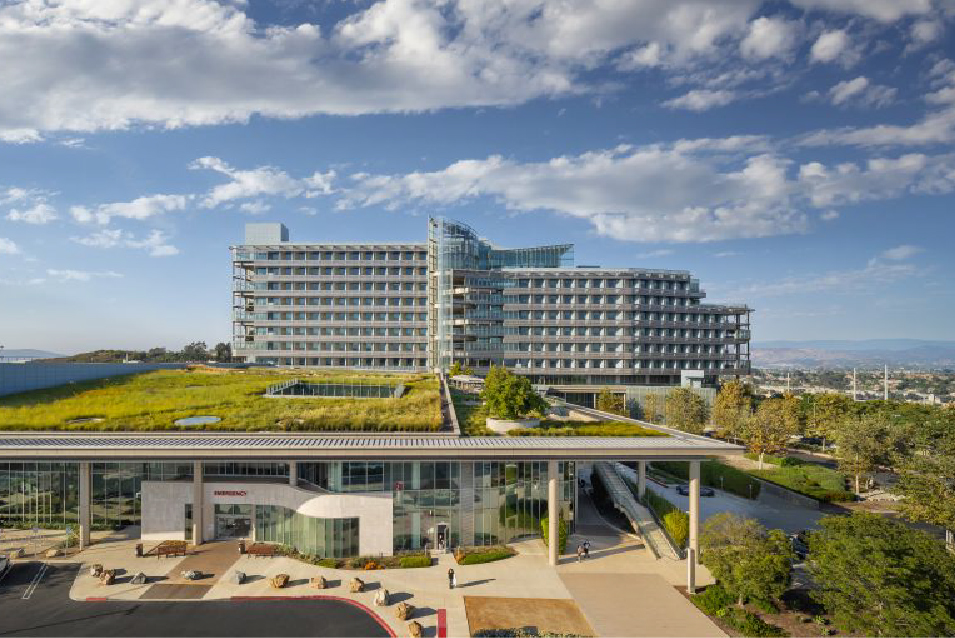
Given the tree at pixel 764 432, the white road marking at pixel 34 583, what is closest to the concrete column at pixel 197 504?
the white road marking at pixel 34 583

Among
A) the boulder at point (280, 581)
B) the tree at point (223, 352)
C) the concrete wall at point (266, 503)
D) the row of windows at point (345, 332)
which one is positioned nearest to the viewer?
the boulder at point (280, 581)

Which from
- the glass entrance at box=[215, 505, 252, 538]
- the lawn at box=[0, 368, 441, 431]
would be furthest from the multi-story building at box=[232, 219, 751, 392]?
the glass entrance at box=[215, 505, 252, 538]

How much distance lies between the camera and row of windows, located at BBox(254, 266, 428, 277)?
11669 cm

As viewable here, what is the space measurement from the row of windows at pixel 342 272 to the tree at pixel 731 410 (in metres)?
60.1

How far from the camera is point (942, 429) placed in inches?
2324

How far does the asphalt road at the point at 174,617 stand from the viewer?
92.6 ft

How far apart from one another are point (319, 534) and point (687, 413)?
5996 centimetres

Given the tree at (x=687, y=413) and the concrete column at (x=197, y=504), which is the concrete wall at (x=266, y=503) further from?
the tree at (x=687, y=413)

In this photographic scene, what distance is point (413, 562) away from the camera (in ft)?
118

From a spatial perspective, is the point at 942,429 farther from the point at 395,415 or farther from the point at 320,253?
the point at 320,253

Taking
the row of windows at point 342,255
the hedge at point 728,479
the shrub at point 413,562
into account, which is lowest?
the hedge at point 728,479

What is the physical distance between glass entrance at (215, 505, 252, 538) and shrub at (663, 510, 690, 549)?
1156 inches

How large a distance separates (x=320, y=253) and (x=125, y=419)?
7671 cm

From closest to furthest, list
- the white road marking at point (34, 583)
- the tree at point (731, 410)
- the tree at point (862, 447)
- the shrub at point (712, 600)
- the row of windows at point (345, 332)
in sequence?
the shrub at point (712, 600) < the white road marking at point (34, 583) < the tree at point (862, 447) < the tree at point (731, 410) < the row of windows at point (345, 332)
